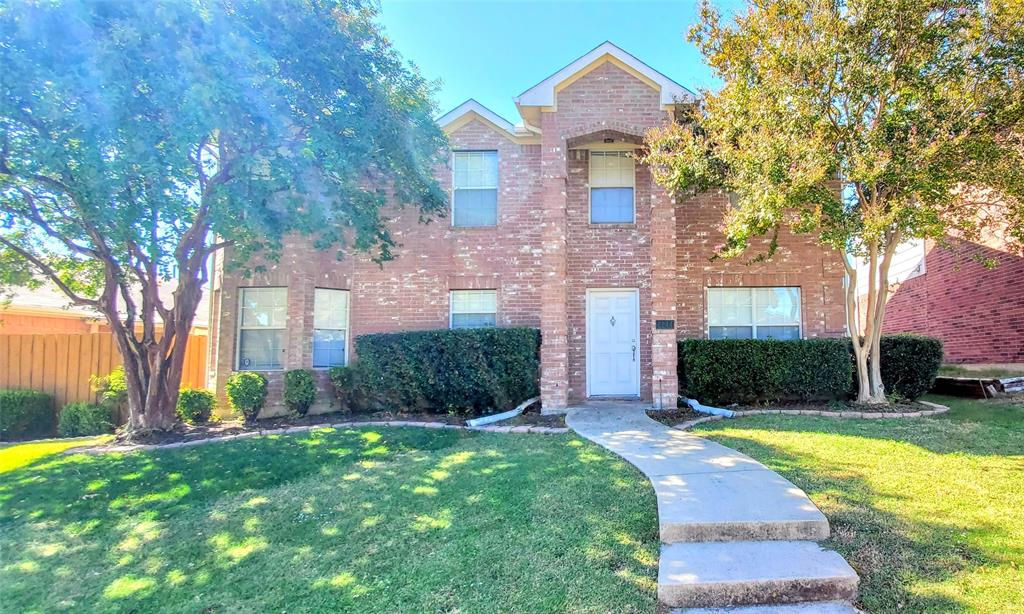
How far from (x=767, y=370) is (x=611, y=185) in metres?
4.68

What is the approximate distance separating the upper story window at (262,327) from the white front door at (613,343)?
6.26 meters

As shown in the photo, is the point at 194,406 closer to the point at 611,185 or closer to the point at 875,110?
the point at 611,185

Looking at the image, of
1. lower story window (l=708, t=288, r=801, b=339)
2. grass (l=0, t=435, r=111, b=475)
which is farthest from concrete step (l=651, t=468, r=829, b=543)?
grass (l=0, t=435, r=111, b=475)

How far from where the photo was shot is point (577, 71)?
9117 millimetres

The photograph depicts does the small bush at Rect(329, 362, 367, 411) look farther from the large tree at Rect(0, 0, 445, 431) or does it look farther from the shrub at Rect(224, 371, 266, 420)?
the large tree at Rect(0, 0, 445, 431)

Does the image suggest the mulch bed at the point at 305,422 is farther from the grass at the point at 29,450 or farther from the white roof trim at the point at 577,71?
the white roof trim at the point at 577,71

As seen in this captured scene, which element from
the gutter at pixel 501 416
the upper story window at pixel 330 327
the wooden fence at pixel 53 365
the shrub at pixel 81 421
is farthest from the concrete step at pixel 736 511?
the wooden fence at pixel 53 365

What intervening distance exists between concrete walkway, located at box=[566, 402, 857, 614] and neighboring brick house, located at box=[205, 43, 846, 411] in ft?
→ 16.2

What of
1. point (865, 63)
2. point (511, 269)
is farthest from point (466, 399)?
point (865, 63)

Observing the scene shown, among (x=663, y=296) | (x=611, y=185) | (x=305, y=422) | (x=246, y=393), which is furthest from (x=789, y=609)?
(x=246, y=393)

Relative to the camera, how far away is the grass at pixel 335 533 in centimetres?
311

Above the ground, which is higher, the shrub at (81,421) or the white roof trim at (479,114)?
the white roof trim at (479,114)

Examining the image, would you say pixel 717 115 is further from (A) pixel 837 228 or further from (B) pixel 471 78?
(B) pixel 471 78

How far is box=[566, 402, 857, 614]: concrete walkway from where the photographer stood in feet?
9.57
